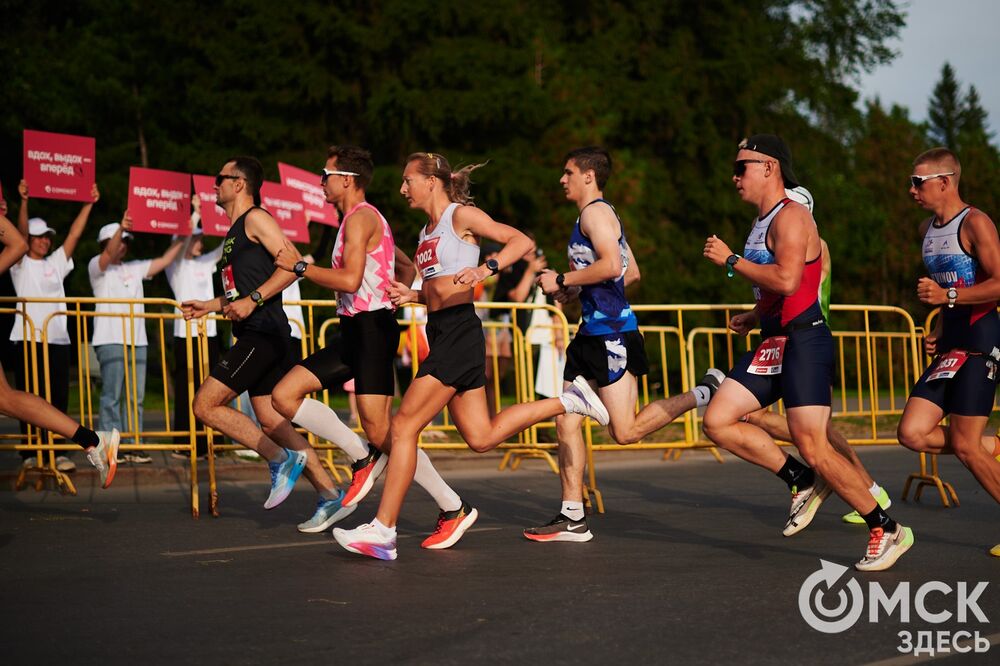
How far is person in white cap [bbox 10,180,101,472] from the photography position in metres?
11.0

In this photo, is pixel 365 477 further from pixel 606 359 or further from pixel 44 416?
pixel 44 416

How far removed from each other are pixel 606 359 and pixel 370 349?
139 cm

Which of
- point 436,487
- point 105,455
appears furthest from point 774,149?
point 105,455

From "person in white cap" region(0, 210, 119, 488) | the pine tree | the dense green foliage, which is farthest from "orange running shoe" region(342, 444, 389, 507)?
the pine tree

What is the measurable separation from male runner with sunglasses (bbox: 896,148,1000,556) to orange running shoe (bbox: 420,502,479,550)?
2.49 m

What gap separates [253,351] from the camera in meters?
8.41

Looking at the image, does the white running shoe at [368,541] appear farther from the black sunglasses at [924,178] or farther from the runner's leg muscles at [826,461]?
the black sunglasses at [924,178]

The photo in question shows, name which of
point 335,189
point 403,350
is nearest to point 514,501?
point 335,189

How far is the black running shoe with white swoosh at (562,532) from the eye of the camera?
7.86 m

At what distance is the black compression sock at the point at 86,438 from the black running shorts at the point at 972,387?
5.10m

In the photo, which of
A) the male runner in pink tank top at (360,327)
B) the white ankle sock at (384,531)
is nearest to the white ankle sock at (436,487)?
the male runner in pink tank top at (360,327)

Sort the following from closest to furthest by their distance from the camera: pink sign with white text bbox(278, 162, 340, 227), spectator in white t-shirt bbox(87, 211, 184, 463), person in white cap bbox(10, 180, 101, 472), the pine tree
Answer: person in white cap bbox(10, 180, 101, 472) < spectator in white t-shirt bbox(87, 211, 184, 463) < pink sign with white text bbox(278, 162, 340, 227) < the pine tree

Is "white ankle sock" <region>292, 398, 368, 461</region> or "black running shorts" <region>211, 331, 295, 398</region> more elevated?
"black running shorts" <region>211, 331, 295, 398</region>

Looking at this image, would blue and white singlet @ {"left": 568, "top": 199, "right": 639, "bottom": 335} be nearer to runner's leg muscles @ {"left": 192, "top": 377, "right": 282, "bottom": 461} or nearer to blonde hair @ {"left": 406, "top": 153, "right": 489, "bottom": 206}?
blonde hair @ {"left": 406, "top": 153, "right": 489, "bottom": 206}
